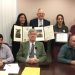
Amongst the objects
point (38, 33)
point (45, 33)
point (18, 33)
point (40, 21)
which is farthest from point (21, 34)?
point (40, 21)

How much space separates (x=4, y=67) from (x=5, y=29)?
2718 mm

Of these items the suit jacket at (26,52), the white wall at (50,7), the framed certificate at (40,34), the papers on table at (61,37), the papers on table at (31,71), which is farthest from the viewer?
the white wall at (50,7)

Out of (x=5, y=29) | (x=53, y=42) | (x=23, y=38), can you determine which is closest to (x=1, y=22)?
(x=5, y=29)

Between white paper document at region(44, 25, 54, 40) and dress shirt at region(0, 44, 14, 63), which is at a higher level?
white paper document at region(44, 25, 54, 40)

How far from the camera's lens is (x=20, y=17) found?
5.20 metres

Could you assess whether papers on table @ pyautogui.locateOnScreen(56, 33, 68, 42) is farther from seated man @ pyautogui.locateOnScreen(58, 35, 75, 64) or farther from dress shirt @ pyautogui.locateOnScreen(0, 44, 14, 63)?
dress shirt @ pyautogui.locateOnScreen(0, 44, 14, 63)

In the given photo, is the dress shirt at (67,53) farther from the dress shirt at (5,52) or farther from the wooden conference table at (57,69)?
the dress shirt at (5,52)

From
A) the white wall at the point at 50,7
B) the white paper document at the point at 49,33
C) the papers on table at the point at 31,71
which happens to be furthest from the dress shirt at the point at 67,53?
the white wall at the point at 50,7

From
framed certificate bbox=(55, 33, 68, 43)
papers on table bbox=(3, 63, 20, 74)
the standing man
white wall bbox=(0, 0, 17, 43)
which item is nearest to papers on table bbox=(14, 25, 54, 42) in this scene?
framed certificate bbox=(55, 33, 68, 43)

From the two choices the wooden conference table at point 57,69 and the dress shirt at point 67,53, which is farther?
the dress shirt at point 67,53

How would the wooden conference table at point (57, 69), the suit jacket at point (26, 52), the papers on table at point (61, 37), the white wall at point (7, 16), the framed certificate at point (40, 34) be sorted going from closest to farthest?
the wooden conference table at point (57, 69), the suit jacket at point (26, 52), the framed certificate at point (40, 34), the papers on table at point (61, 37), the white wall at point (7, 16)

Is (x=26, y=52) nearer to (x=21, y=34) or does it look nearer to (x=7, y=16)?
(x=21, y=34)

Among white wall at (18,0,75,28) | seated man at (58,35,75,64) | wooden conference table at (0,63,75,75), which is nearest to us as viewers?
wooden conference table at (0,63,75,75)

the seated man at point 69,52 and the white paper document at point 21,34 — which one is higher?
the white paper document at point 21,34
